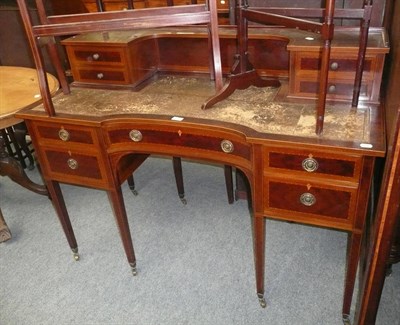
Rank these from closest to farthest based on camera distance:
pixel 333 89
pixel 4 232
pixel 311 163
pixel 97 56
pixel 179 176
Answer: pixel 311 163 < pixel 333 89 < pixel 97 56 < pixel 4 232 < pixel 179 176

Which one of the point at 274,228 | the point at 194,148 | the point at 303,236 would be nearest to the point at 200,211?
the point at 274,228

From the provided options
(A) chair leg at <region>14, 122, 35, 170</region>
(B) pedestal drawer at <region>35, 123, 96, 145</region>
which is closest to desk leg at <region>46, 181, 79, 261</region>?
(B) pedestal drawer at <region>35, 123, 96, 145</region>

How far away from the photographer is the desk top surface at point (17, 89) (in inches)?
80.0

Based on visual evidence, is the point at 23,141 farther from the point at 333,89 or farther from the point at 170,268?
the point at 333,89

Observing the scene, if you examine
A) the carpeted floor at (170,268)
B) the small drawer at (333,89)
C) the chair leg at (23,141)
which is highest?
the small drawer at (333,89)

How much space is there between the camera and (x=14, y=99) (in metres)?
2.15

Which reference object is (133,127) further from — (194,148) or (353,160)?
(353,160)

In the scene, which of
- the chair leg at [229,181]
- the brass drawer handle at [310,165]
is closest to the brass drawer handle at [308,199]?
the brass drawer handle at [310,165]

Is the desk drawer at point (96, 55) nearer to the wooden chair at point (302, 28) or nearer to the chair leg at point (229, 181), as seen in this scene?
the wooden chair at point (302, 28)

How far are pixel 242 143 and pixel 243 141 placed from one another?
19 millimetres

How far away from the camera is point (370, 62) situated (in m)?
1.52

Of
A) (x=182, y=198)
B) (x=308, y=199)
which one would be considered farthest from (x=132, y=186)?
(x=308, y=199)

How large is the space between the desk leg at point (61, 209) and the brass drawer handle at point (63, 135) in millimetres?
313

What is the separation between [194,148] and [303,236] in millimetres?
1031
